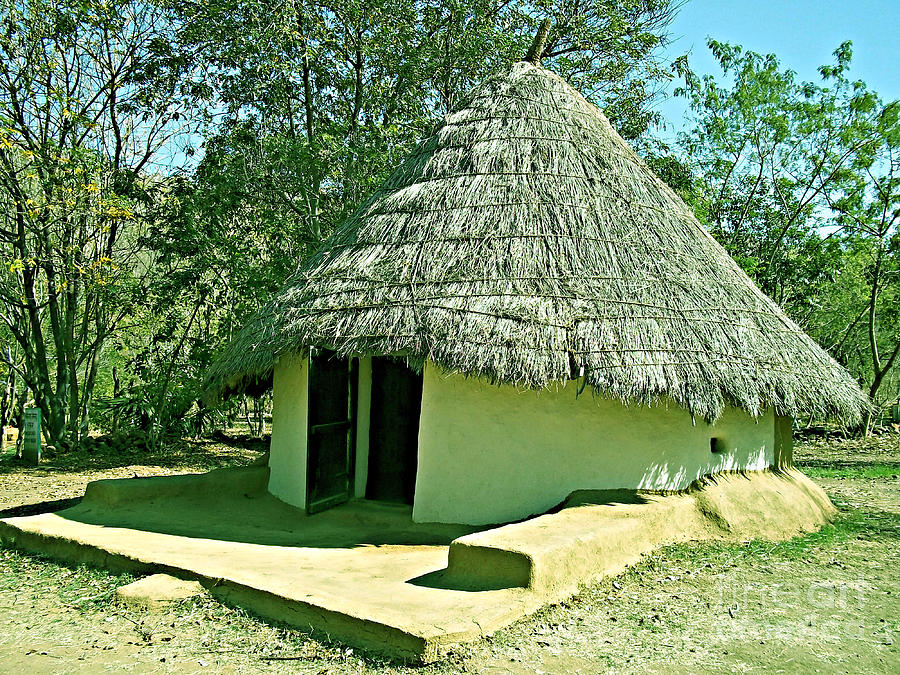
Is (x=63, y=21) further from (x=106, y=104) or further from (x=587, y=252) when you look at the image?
(x=587, y=252)

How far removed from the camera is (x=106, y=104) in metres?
11.2

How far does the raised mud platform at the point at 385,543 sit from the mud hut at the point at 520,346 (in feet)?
1.11

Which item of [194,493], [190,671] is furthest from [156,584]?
[194,493]

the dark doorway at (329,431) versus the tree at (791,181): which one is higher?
the tree at (791,181)

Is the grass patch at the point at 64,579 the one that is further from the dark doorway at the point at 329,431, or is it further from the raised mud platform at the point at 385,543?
the dark doorway at the point at 329,431

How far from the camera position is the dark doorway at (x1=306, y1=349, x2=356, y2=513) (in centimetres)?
691

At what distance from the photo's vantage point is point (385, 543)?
604 cm

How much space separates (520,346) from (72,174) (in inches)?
287

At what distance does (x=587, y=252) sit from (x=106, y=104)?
8.59m

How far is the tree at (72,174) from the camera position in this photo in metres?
9.84

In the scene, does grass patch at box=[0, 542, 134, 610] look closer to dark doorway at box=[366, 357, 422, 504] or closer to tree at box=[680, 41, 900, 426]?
dark doorway at box=[366, 357, 422, 504]

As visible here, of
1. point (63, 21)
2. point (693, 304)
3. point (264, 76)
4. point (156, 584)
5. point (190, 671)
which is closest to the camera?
point (190, 671)

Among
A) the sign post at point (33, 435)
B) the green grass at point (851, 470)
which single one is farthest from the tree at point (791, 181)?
the sign post at point (33, 435)

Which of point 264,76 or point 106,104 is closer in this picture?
point 106,104
